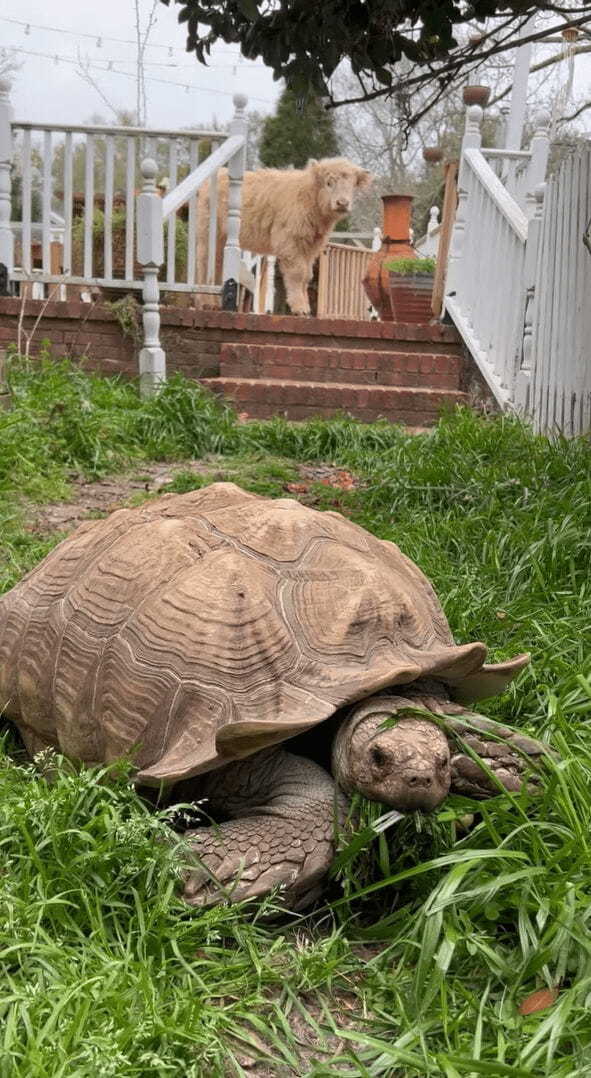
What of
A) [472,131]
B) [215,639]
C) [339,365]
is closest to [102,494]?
[215,639]

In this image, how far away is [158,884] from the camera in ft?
7.02

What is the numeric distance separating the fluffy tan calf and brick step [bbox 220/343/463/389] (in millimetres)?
3195

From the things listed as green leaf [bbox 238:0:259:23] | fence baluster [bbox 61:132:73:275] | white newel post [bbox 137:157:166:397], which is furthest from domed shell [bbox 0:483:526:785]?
fence baluster [bbox 61:132:73:275]

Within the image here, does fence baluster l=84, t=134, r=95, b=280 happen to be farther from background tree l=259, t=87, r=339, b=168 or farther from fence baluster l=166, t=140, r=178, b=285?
background tree l=259, t=87, r=339, b=168

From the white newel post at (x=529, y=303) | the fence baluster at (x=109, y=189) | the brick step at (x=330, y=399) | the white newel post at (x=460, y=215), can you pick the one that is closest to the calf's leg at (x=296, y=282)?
the white newel post at (x=460, y=215)

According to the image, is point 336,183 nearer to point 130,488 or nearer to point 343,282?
point 130,488

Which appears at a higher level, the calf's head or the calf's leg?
the calf's head

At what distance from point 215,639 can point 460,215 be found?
358 inches

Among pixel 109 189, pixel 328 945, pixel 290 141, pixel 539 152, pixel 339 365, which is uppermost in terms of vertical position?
pixel 290 141

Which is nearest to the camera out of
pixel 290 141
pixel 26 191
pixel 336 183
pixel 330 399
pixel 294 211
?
pixel 330 399

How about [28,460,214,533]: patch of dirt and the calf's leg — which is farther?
the calf's leg

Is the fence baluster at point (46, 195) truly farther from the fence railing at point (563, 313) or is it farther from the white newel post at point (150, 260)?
the fence railing at point (563, 313)

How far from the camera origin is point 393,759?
212 centimetres

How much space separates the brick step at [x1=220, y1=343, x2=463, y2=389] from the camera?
926 centimetres
